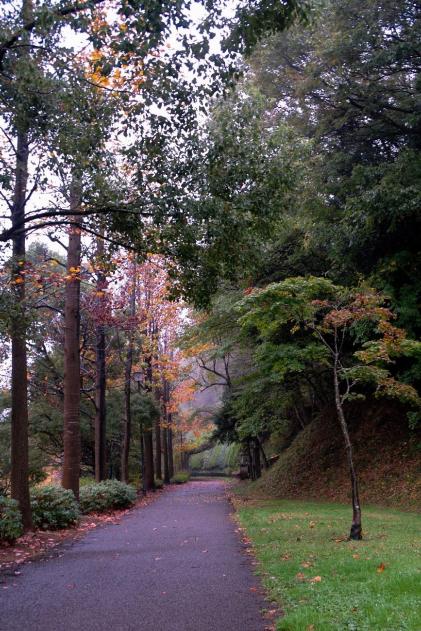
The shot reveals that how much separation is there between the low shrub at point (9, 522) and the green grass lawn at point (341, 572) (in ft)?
13.5

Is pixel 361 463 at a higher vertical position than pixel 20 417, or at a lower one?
lower

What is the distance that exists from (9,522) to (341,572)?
587 centimetres

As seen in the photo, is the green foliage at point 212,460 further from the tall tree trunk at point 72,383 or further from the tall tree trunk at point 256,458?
the tall tree trunk at point 72,383

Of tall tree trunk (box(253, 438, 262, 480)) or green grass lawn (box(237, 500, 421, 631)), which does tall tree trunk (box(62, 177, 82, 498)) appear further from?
tall tree trunk (box(253, 438, 262, 480))

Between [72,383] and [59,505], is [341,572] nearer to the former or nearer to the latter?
[59,505]

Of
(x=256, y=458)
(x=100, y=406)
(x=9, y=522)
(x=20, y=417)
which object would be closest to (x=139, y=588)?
(x=9, y=522)

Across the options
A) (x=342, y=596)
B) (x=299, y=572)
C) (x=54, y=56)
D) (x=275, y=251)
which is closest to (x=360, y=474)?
(x=275, y=251)

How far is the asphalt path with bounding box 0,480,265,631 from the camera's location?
17.2 ft

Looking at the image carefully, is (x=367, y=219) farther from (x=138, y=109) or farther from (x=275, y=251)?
(x=138, y=109)

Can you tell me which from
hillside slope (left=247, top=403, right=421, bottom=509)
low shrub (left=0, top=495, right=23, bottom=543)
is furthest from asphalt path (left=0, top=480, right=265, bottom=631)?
hillside slope (left=247, top=403, right=421, bottom=509)

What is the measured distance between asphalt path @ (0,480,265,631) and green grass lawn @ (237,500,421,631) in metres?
0.39

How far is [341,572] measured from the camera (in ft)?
21.6

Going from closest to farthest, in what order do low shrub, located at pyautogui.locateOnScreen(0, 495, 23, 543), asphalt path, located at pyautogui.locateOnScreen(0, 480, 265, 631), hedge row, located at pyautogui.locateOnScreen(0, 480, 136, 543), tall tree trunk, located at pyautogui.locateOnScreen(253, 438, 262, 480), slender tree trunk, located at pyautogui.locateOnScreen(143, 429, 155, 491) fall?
asphalt path, located at pyautogui.locateOnScreen(0, 480, 265, 631), low shrub, located at pyautogui.locateOnScreen(0, 495, 23, 543), hedge row, located at pyautogui.locateOnScreen(0, 480, 136, 543), slender tree trunk, located at pyautogui.locateOnScreen(143, 429, 155, 491), tall tree trunk, located at pyautogui.locateOnScreen(253, 438, 262, 480)

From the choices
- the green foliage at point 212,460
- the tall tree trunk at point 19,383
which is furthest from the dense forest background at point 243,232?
the green foliage at point 212,460
